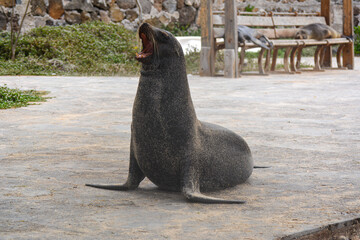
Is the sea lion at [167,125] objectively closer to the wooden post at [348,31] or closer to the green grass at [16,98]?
the green grass at [16,98]

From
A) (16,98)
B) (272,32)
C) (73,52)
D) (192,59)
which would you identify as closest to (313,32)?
(272,32)

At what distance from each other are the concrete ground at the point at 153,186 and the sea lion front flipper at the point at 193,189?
4cm

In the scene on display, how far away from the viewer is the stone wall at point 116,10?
13508 mm

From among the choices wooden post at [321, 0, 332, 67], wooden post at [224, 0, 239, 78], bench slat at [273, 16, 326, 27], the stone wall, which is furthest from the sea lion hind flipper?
the stone wall

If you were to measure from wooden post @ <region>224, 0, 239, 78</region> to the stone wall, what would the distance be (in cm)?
432

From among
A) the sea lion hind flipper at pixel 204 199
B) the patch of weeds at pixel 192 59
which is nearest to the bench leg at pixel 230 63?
the patch of weeds at pixel 192 59

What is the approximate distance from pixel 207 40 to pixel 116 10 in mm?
4774

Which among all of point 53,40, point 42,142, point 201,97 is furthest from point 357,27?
point 42,142

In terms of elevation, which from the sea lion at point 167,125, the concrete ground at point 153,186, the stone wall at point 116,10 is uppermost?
the stone wall at point 116,10

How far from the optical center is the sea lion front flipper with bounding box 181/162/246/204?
261 centimetres

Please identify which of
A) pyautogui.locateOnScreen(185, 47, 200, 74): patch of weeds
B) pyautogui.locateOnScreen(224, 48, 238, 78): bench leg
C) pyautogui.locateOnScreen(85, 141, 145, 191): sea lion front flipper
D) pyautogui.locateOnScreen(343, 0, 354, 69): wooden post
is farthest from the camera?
pyautogui.locateOnScreen(343, 0, 354, 69): wooden post

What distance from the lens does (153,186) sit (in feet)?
9.98

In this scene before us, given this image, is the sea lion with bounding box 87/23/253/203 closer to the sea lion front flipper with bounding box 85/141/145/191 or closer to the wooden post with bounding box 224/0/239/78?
the sea lion front flipper with bounding box 85/141/145/191

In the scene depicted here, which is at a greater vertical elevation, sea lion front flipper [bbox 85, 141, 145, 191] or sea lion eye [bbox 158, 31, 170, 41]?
sea lion eye [bbox 158, 31, 170, 41]
